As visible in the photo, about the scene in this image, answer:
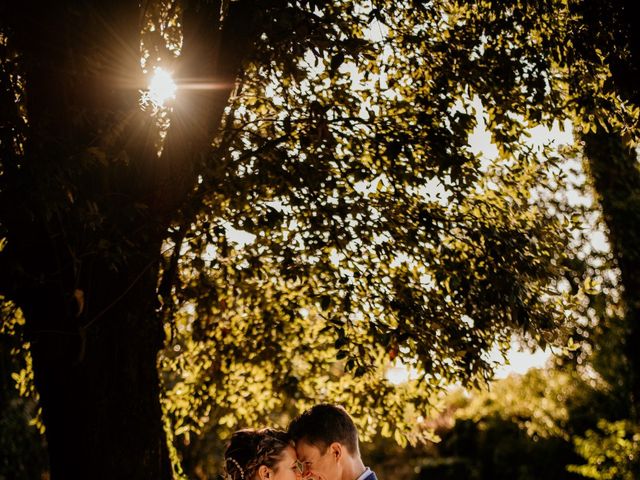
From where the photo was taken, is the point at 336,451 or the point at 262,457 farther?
the point at 262,457

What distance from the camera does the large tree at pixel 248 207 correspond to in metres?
4.84

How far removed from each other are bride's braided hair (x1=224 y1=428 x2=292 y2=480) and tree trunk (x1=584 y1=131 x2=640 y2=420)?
10276 mm

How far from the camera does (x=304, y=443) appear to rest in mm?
4859

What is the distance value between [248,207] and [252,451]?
280cm

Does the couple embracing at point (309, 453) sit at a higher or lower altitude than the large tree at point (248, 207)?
lower

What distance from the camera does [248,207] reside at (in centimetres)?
680

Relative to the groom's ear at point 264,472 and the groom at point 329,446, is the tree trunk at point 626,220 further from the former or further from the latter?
the groom's ear at point 264,472

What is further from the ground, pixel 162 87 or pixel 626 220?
pixel 162 87

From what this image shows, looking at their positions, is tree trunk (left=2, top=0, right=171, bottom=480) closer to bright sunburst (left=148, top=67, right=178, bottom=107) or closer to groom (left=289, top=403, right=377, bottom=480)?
bright sunburst (left=148, top=67, right=178, bottom=107)

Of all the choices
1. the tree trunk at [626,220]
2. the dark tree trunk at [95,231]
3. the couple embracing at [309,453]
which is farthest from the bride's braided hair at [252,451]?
the tree trunk at [626,220]

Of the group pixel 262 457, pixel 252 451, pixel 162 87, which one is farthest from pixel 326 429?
pixel 162 87

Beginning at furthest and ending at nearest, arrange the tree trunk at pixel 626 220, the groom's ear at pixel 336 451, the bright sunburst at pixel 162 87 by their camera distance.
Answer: the tree trunk at pixel 626 220 < the bright sunburst at pixel 162 87 < the groom's ear at pixel 336 451

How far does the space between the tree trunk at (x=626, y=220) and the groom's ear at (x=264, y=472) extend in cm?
1050

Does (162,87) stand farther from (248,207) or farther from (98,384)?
(98,384)
